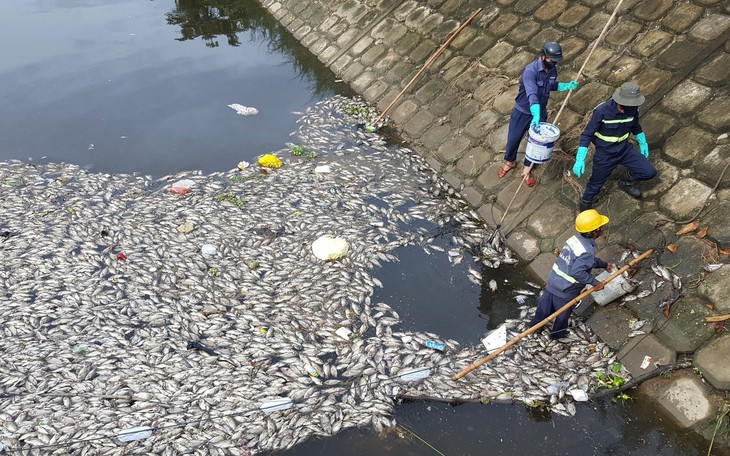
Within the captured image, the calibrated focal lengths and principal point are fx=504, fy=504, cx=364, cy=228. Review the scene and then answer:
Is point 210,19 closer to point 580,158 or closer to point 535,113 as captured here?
point 535,113

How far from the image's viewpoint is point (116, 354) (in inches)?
267

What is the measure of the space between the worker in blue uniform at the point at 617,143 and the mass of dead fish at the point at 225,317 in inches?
77.9

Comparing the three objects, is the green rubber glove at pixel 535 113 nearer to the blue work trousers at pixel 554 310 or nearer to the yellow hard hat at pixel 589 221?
the yellow hard hat at pixel 589 221

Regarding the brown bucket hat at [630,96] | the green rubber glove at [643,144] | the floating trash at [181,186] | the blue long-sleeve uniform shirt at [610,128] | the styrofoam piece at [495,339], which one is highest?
the brown bucket hat at [630,96]

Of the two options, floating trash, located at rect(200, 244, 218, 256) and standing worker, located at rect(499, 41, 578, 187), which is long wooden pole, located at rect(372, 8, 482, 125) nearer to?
standing worker, located at rect(499, 41, 578, 187)

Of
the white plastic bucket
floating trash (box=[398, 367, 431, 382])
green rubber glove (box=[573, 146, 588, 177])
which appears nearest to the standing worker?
the white plastic bucket

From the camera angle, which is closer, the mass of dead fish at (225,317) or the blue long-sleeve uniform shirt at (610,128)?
the mass of dead fish at (225,317)

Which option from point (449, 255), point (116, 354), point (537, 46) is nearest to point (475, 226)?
point (449, 255)

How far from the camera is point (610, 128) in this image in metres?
7.17

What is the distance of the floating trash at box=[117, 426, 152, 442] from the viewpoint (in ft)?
19.0

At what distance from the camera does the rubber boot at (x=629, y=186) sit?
303 inches

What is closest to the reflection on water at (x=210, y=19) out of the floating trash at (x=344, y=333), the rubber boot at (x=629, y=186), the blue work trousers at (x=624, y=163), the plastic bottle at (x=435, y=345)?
the floating trash at (x=344, y=333)

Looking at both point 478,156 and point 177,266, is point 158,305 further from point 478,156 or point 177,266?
point 478,156

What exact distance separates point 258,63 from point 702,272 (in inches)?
555
